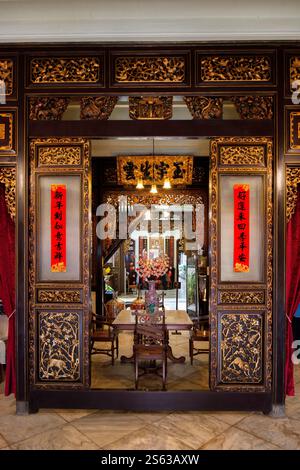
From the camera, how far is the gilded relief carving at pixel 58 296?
2.87 m

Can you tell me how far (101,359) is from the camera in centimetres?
436

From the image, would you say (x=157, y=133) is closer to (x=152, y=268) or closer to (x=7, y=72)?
(x=7, y=72)

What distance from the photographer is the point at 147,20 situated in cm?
265

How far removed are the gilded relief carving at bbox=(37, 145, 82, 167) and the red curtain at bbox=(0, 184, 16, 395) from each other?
634mm

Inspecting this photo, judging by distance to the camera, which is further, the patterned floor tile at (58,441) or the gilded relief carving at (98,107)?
the gilded relief carving at (98,107)

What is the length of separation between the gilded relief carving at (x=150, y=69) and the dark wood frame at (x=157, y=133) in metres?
0.06

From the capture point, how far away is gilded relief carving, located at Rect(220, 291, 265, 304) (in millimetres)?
2842

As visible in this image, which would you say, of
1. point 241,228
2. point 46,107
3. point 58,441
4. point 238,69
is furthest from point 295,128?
point 58,441

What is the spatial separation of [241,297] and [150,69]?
2.12m

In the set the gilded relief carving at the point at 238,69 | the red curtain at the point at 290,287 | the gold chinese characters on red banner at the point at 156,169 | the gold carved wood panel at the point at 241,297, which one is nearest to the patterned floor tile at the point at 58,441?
the gold carved wood panel at the point at 241,297

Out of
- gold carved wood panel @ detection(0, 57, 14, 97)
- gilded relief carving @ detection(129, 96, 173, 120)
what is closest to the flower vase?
gilded relief carving @ detection(129, 96, 173, 120)

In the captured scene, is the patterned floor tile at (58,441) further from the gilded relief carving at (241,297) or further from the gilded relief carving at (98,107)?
the gilded relief carving at (98,107)
